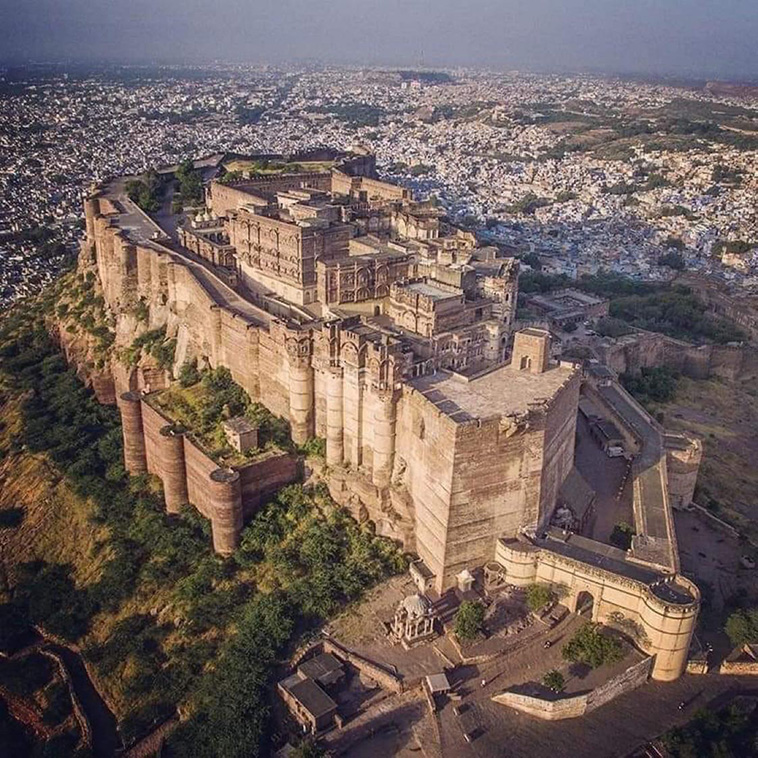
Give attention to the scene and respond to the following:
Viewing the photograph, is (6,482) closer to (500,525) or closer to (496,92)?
(500,525)

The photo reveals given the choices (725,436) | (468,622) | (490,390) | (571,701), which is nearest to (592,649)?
(571,701)

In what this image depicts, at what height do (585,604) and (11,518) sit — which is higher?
(585,604)

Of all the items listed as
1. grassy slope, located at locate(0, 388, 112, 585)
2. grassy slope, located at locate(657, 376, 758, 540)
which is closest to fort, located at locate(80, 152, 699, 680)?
grassy slope, located at locate(0, 388, 112, 585)

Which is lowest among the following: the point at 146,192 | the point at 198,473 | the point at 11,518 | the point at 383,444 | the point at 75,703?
the point at 75,703

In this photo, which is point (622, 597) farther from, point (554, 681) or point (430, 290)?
point (430, 290)

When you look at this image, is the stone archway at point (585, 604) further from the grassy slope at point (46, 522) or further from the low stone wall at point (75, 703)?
the grassy slope at point (46, 522)

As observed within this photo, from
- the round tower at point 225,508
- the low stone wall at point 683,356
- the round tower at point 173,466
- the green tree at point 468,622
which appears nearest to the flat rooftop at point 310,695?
the green tree at point 468,622

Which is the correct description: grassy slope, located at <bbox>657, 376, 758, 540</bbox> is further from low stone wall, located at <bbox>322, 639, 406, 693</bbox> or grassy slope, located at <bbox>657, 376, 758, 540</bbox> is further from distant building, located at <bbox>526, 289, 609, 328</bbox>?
low stone wall, located at <bbox>322, 639, 406, 693</bbox>

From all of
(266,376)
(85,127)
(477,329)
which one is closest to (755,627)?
(477,329)
